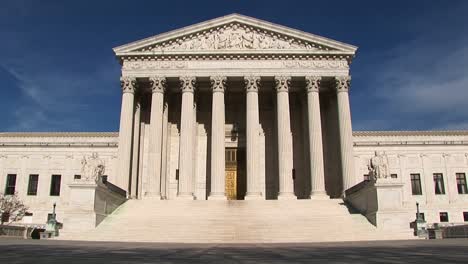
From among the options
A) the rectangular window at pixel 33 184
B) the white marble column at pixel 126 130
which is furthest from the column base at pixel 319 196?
the rectangular window at pixel 33 184

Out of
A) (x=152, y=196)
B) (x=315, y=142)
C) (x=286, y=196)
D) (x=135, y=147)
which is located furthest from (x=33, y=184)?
(x=315, y=142)

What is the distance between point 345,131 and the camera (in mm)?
40219

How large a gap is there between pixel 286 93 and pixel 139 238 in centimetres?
2156

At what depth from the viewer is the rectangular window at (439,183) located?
159 feet

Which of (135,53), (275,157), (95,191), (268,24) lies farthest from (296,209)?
(135,53)

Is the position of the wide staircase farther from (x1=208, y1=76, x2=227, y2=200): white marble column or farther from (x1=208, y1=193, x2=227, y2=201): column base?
(x1=208, y1=76, x2=227, y2=200): white marble column

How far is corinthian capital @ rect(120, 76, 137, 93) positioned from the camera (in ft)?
137

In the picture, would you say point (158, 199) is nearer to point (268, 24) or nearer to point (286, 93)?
point (286, 93)

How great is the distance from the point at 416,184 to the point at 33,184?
4592 centimetres

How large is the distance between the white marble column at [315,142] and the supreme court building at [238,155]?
10cm

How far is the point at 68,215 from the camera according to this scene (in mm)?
29734

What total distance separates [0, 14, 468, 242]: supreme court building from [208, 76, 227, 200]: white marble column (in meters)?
0.11

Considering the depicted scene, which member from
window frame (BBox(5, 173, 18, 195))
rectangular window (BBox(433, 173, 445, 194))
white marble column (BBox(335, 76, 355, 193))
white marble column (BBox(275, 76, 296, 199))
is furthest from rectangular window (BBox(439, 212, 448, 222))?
window frame (BBox(5, 173, 18, 195))

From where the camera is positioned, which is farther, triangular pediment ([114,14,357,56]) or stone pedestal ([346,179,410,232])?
triangular pediment ([114,14,357,56])
